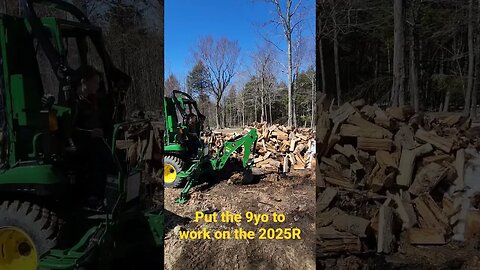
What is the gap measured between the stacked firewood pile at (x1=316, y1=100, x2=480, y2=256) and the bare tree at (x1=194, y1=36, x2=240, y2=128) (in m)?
0.68

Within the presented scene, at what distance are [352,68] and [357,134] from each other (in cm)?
43

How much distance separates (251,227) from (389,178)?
98 centimetres

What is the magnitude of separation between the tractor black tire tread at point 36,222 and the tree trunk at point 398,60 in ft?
7.57

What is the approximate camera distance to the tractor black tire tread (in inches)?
101

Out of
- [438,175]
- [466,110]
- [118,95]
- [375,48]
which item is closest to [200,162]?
[118,95]

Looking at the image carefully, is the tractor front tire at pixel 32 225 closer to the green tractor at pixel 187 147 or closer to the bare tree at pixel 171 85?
the green tractor at pixel 187 147

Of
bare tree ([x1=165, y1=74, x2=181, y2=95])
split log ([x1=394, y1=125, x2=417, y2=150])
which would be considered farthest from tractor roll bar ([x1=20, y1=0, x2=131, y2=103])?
split log ([x1=394, y1=125, x2=417, y2=150])

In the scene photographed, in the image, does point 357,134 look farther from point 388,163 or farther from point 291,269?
point 291,269

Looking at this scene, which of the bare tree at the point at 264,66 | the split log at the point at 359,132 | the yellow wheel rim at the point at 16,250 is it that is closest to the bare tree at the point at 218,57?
the bare tree at the point at 264,66

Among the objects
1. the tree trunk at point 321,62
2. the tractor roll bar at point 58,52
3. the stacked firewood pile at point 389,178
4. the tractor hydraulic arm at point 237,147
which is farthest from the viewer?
the tractor hydraulic arm at point 237,147

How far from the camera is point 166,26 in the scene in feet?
8.64

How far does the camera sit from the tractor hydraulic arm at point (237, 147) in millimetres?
2840

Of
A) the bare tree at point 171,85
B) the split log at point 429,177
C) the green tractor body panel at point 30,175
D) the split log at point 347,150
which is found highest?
the bare tree at point 171,85

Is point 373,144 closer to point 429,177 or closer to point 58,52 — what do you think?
point 429,177
